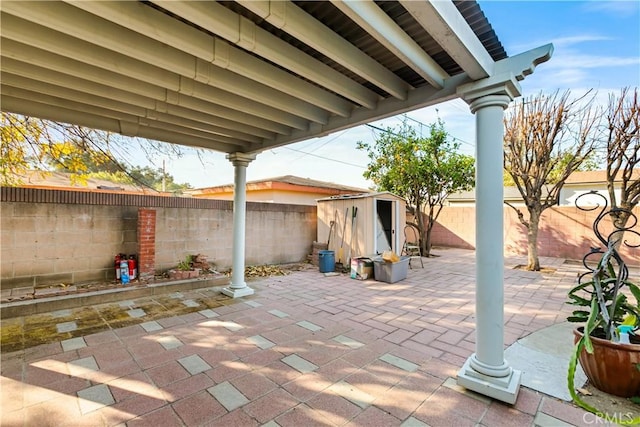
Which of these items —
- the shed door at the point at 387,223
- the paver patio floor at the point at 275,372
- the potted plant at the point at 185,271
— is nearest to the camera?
the paver patio floor at the point at 275,372

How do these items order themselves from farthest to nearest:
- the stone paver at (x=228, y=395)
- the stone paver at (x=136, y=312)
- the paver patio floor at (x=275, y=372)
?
the stone paver at (x=136, y=312) < the stone paver at (x=228, y=395) < the paver patio floor at (x=275, y=372)

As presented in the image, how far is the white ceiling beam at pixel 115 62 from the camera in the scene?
186 cm

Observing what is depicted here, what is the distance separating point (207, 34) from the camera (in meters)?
2.06

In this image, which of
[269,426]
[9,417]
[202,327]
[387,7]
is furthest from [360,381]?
[387,7]

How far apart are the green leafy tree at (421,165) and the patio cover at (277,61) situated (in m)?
6.06

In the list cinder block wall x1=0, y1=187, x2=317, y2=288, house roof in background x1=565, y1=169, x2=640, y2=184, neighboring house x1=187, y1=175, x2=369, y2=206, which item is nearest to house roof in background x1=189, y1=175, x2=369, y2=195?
neighboring house x1=187, y1=175, x2=369, y2=206

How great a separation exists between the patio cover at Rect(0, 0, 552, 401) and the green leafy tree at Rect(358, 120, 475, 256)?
6.06 metres

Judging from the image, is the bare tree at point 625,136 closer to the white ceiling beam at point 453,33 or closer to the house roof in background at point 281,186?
the white ceiling beam at point 453,33

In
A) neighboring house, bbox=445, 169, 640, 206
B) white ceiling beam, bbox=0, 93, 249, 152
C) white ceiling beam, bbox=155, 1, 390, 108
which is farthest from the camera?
neighboring house, bbox=445, 169, 640, 206

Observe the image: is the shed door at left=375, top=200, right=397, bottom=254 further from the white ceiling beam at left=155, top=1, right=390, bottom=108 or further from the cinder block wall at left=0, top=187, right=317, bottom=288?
the white ceiling beam at left=155, top=1, right=390, bottom=108

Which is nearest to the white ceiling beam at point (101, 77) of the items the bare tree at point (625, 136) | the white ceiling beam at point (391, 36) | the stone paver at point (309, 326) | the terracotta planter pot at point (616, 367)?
the white ceiling beam at point (391, 36)

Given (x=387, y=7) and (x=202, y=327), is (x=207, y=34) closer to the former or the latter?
(x=387, y=7)

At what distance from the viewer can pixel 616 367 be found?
1997 millimetres

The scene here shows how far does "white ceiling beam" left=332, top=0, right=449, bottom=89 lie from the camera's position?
1.58m
